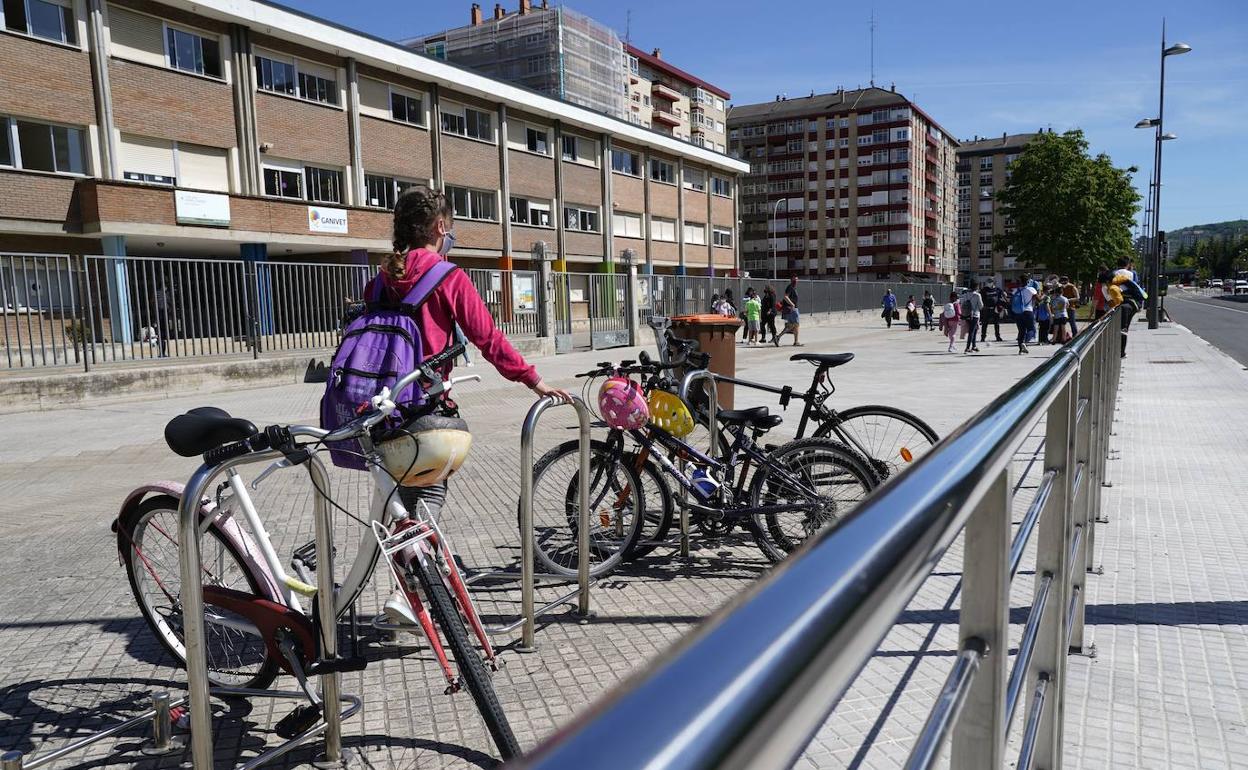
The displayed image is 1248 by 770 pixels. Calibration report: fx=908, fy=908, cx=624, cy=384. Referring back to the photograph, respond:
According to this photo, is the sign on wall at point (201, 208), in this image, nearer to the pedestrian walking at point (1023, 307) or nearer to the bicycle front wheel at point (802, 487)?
the pedestrian walking at point (1023, 307)

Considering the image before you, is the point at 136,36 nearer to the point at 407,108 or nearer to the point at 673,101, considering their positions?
the point at 407,108

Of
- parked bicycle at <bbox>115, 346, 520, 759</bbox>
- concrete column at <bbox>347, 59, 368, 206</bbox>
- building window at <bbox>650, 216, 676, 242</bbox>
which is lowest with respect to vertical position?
parked bicycle at <bbox>115, 346, 520, 759</bbox>

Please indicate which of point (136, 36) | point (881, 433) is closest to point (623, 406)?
point (881, 433)

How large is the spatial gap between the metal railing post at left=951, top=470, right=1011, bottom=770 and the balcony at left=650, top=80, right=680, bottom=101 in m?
77.1

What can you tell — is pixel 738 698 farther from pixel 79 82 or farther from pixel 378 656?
pixel 79 82

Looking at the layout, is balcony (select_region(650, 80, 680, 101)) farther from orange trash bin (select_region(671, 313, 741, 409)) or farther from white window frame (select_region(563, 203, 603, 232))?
orange trash bin (select_region(671, 313, 741, 409))

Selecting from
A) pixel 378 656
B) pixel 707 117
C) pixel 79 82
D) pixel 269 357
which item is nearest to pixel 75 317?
pixel 269 357

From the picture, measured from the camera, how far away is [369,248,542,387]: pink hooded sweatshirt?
3.55 metres

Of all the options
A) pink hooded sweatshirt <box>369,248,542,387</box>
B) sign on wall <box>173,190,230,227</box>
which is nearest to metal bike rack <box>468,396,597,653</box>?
pink hooded sweatshirt <box>369,248,542,387</box>

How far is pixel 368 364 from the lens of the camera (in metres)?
3.20

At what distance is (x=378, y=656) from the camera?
3.34 m

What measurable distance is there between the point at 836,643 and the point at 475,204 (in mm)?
39068

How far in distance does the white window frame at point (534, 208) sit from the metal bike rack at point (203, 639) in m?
37.0

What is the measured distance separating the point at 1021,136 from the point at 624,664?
149 meters
